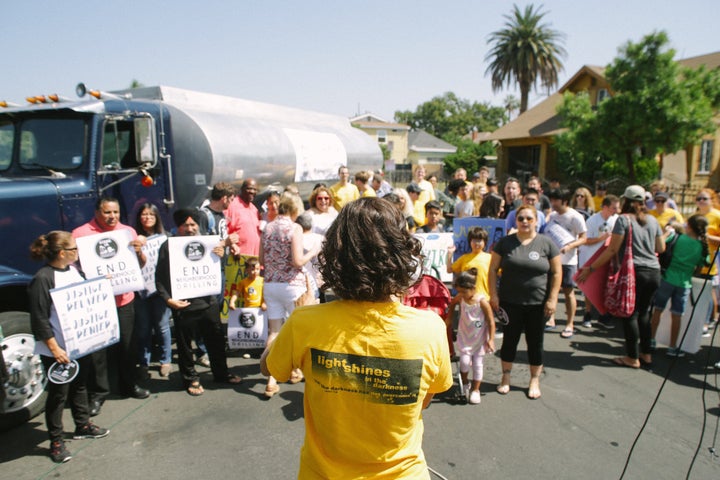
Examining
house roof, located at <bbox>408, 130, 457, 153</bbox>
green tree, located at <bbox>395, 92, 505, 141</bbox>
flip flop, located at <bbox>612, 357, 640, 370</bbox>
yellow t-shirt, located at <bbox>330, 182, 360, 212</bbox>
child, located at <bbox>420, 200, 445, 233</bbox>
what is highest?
green tree, located at <bbox>395, 92, 505, 141</bbox>

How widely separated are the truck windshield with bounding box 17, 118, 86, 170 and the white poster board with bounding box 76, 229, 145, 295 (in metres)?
1.47

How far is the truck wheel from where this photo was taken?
371 centimetres

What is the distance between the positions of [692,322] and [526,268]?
2647 mm

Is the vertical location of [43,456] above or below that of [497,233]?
below

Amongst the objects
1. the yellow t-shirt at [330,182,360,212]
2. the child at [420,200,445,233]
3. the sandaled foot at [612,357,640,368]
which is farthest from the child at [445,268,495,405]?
the yellow t-shirt at [330,182,360,212]

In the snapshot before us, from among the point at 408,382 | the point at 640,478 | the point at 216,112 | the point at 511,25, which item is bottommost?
the point at 640,478

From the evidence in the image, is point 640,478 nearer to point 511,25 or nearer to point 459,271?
point 459,271

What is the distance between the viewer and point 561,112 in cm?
2252

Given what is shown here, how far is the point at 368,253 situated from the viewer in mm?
1638

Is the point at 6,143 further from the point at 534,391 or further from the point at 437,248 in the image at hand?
the point at 534,391

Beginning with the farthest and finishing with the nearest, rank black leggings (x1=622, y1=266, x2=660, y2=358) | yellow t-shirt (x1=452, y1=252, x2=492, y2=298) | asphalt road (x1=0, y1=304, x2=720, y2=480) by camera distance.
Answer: black leggings (x1=622, y1=266, x2=660, y2=358)
yellow t-shirt (x1=452, y1=252, x2=492, y2=298)
asphalt road (x1=0, y1=304, x2=720, y2=480)

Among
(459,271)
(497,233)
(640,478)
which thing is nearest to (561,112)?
(497,233)

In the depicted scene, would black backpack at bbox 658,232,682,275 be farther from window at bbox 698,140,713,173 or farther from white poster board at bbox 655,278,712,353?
window at bbox 698,140,713,173

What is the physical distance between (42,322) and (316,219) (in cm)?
329
